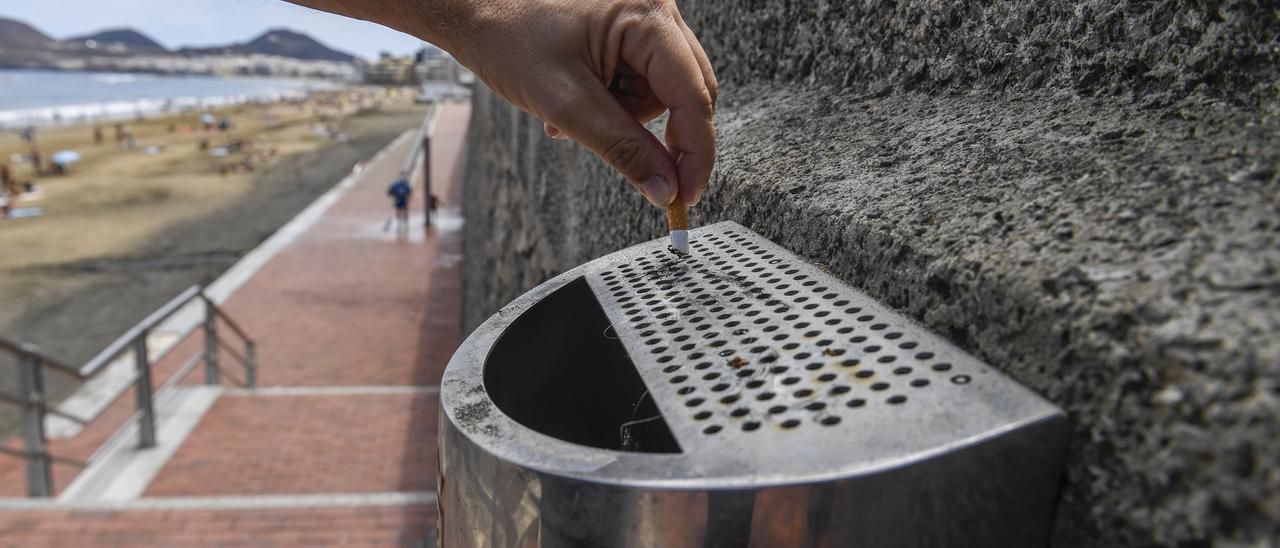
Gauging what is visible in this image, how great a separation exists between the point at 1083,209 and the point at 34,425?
232 inches

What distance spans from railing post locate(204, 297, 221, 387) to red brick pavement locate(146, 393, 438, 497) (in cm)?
45

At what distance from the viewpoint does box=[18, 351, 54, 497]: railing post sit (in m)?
4.88

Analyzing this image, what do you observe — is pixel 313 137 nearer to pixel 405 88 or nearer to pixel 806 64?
pixel 806 64

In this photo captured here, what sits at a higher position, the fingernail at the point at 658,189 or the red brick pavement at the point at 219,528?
the fingernail at the point at 658,189

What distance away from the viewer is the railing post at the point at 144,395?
5559 mm

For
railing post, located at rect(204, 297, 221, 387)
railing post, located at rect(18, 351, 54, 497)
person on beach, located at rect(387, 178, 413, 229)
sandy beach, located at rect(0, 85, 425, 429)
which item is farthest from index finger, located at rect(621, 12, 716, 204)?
person on beach, located at rect(387, 178, 413, 229)

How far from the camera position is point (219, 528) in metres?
4.72

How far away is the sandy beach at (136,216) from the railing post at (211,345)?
3.02 m

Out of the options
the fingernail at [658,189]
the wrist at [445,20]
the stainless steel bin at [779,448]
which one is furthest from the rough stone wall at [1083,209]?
the wrist at [445,20]

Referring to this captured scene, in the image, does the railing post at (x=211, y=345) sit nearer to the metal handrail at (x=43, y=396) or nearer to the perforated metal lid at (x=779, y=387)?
the metal handrail at (x=43, y=396)

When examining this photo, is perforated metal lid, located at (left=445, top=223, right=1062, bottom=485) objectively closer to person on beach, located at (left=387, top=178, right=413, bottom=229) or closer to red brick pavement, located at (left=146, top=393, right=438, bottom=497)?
red brick pavement, located at (left=146, top=393, right=438, bottom=497)

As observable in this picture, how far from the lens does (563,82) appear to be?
4.07 feet

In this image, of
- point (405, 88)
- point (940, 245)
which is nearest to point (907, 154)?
point (940, 245)

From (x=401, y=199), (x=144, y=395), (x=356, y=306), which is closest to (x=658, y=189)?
(x=144, y=395)
